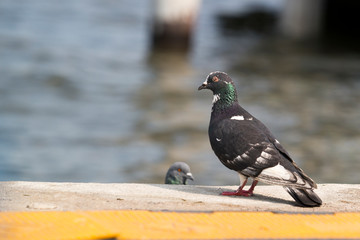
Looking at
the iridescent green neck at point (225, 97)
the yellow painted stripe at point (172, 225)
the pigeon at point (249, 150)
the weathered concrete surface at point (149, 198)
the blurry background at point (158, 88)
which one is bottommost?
the blurry background at point (158, 88)

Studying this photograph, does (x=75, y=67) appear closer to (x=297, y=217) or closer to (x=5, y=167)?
(x=5, y=167)

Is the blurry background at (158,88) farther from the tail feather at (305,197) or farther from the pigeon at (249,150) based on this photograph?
the tail feather at (305,197)

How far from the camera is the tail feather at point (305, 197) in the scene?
6133 millimetres

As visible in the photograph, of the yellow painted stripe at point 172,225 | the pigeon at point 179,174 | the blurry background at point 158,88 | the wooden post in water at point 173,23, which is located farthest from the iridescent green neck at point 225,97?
the wooden post in water at point 173,23

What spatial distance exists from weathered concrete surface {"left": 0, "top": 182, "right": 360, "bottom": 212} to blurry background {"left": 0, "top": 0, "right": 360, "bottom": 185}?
630 centimetres

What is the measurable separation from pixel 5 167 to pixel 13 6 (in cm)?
2100

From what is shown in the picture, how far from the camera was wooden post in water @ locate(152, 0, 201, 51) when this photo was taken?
23.6 metres

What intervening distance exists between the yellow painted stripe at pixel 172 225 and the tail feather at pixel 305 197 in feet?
0.70

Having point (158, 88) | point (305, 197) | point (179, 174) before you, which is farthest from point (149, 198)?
point (158, 88)

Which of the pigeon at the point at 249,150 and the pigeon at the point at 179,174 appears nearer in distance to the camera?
the pigeon at the point at 249,150

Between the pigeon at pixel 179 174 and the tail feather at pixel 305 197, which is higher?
the tail feather at pixel 305 197

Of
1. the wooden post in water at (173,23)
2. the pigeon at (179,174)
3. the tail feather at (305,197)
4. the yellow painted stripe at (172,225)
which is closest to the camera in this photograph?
the yellow painted stripe at (172,225)

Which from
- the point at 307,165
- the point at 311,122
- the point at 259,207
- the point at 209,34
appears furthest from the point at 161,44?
the point at 259,207

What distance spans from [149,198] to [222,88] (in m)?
1.17
